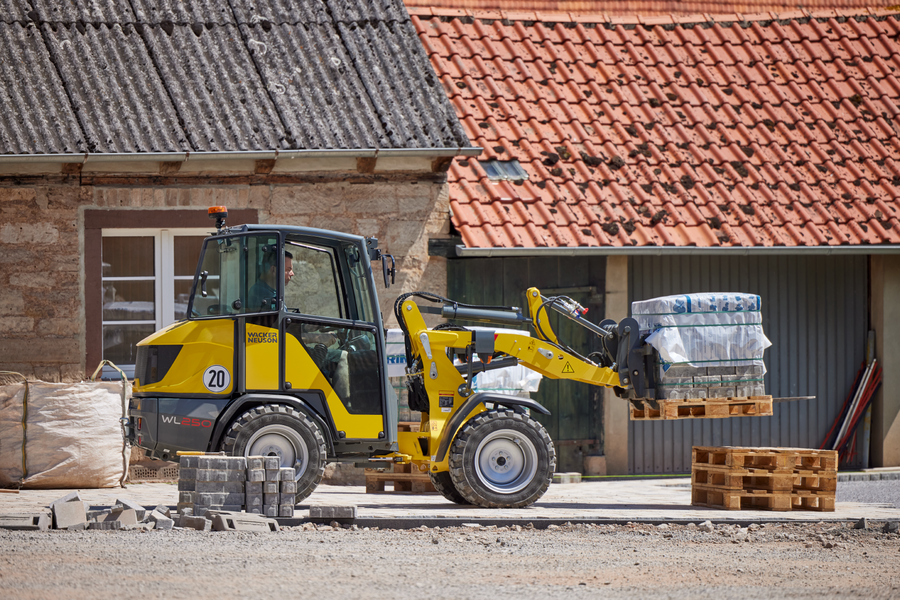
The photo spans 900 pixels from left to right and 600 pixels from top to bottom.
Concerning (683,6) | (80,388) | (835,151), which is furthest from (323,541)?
(683,6)

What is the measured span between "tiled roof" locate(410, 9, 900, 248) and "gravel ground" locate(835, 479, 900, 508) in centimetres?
258

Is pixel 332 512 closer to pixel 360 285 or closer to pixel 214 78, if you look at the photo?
pixel 360 285

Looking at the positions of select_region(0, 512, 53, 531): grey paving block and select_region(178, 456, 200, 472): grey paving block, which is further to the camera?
select_region(178, 456, 200, 472): grey paving block

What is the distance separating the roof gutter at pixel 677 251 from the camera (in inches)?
484

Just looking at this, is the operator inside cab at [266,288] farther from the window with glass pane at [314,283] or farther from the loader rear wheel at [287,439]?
the loader rear wheel at [287,439]

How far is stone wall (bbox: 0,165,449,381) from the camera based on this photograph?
11742 mm

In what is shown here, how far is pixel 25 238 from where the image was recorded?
38.5 ft

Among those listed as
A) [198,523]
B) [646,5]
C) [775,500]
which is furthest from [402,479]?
[646,5]

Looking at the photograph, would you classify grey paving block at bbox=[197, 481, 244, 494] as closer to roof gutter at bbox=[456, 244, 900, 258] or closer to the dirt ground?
the dirt ground

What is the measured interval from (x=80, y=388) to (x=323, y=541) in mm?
4313

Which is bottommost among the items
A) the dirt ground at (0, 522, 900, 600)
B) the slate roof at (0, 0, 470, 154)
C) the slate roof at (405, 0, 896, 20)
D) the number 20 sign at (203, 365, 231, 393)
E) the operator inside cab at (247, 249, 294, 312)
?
the dirt ground at (0, 522, 900, 600)

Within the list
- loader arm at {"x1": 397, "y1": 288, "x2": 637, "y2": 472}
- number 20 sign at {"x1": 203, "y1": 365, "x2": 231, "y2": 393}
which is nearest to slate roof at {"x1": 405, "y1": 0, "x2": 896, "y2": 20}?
loader arm at {"x1": 397, "y1": 288, "x2": 637, "y2": 472}

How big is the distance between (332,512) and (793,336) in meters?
7.15

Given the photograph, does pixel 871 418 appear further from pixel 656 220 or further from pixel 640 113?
pixel 640 113
